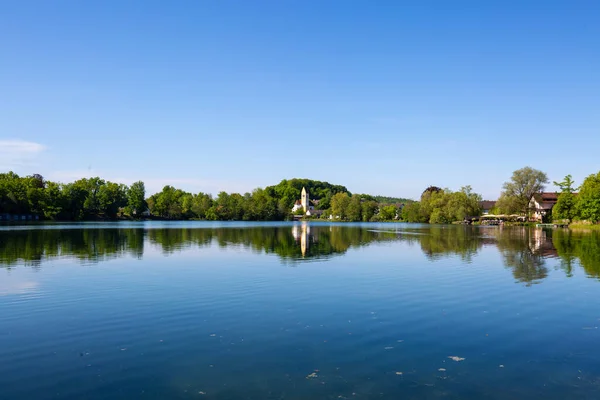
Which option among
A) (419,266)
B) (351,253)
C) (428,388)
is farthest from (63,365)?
(351,253)

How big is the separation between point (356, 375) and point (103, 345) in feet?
22.0

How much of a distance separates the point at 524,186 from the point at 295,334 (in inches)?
5086

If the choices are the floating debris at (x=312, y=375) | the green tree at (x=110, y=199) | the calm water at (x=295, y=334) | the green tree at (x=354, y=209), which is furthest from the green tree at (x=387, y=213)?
Result: the floating debris at (x=312, y=375)

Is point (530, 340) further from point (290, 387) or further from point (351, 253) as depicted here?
point (351, 253)

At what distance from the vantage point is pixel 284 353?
10.9 meters

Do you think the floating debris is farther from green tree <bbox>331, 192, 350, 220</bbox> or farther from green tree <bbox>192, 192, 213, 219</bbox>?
green tree <bbox>192, 192, 213, 219</bbox>

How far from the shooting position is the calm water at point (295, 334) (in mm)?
8914

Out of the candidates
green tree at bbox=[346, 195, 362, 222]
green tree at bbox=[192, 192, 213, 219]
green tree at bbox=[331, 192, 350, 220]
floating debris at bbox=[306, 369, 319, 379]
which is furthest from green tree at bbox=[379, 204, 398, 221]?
floating debris at bbox=[306, 369, 319, 379]

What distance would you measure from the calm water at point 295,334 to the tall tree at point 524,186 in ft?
356

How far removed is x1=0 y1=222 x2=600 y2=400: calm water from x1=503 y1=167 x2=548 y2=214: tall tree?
4276 inches

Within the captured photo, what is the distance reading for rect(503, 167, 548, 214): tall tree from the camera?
123312 millimetres

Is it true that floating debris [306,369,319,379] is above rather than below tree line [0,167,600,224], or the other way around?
below

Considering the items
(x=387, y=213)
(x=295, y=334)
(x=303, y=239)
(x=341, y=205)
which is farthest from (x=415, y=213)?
(x=295, y=334)

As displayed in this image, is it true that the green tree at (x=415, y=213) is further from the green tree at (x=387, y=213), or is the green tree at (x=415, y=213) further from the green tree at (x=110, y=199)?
the green tree at (x=110, y=199)
